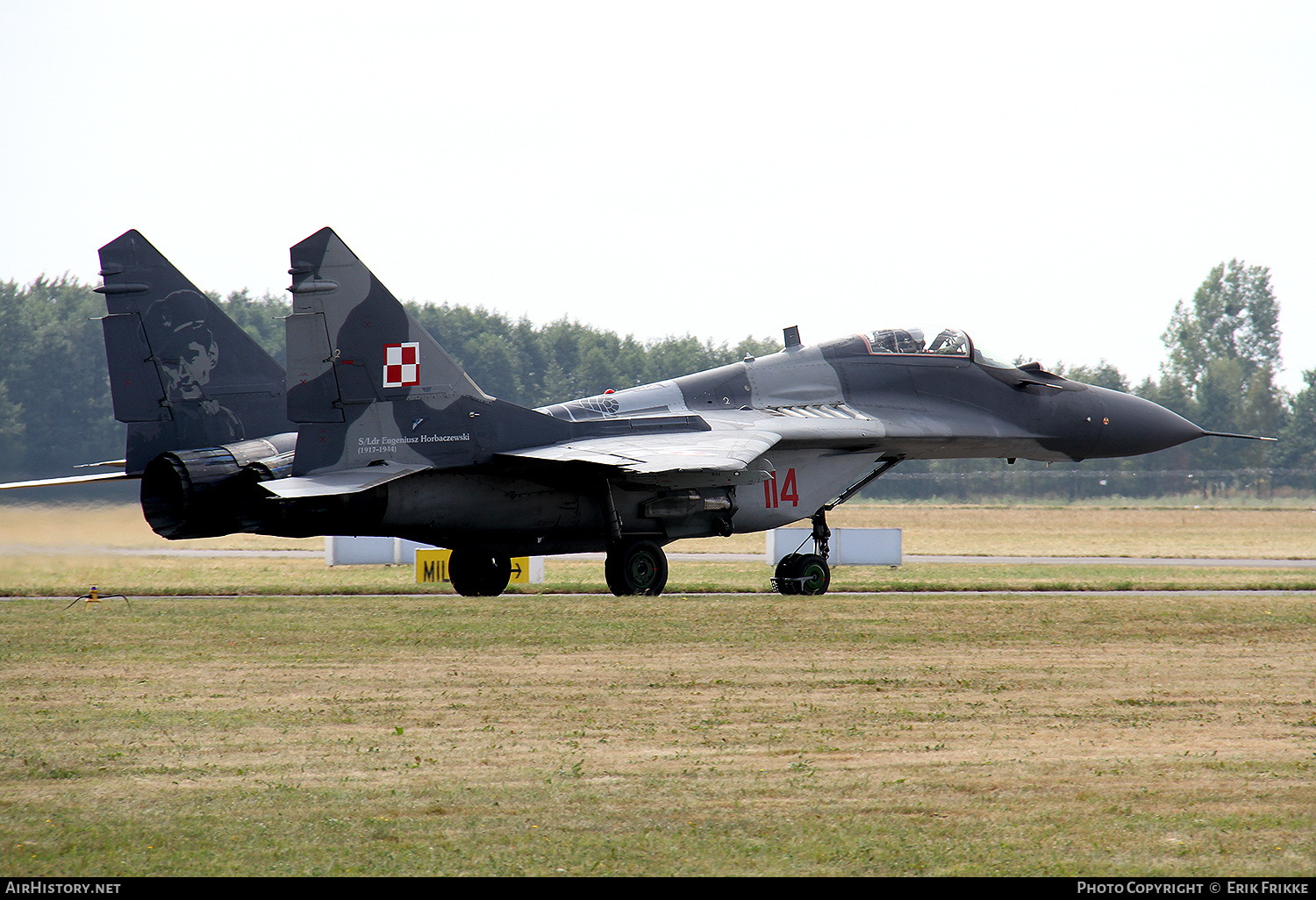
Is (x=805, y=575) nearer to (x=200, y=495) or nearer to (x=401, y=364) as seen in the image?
(x=401, y=364)

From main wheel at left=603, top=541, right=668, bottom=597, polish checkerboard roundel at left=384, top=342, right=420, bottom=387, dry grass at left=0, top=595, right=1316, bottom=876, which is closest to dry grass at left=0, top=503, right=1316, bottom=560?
dry grass at left=0, top=595, right=1316, bottom=876

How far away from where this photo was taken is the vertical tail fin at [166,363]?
1778 centimetres

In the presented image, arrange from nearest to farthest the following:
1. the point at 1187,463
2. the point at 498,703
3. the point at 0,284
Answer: the point at 498,703
the point at 0,284
the point at 1187,463

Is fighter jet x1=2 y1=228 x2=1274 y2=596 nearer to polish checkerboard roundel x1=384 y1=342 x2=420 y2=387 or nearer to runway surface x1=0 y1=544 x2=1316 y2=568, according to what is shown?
polish checkerboard roundel x1=384 y1=342 x2=420 y2=387

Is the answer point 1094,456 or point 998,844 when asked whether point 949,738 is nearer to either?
point 998,844

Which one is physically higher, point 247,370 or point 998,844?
point 247,370

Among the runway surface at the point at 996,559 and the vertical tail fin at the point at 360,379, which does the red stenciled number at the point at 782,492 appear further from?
the runway surface at the point at 996,559

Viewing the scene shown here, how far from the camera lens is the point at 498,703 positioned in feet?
31.3

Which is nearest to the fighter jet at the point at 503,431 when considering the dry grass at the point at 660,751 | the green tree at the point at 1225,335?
the dry grass at the point at 660,751

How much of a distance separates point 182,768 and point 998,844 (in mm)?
4585

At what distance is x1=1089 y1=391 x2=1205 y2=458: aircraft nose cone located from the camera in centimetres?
2088

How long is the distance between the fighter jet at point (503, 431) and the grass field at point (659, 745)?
176cm

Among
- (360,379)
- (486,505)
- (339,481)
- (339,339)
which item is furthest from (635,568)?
(339,339)
